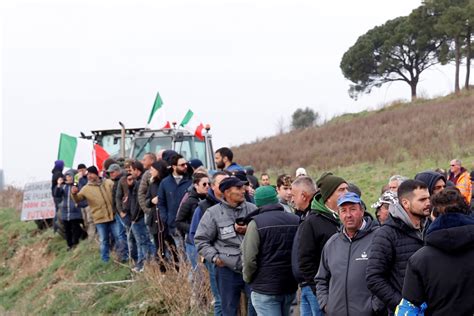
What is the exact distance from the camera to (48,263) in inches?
572

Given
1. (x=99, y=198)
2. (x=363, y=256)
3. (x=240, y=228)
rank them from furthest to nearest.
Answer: (x=99, y=198)
(x=240, y=228)
(x=363, y=256)

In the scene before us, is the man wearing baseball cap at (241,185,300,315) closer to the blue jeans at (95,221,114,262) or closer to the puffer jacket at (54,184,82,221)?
the blue jeans at (95,221,114,262)

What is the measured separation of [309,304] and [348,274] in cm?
110

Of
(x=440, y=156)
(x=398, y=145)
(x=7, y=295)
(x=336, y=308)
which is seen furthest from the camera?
(x=398, y=145)

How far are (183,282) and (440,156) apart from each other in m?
14.6

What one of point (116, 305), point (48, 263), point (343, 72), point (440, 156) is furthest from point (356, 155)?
point (343, 72)

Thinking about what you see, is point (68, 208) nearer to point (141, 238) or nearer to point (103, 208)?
point (103, 208)

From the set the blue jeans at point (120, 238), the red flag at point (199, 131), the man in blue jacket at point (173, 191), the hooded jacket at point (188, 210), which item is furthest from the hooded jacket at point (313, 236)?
the red flag at point (199, 131)

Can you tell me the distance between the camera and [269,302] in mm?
5871

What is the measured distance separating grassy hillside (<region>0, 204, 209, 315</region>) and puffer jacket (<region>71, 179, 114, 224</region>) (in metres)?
0.86

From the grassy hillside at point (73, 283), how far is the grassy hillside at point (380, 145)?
674cm

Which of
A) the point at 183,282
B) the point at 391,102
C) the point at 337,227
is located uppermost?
the point at 391,102

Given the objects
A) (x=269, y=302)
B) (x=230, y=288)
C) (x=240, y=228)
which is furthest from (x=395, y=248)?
(x=230, y=288)

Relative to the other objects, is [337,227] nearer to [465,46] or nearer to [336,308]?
[336,308]
